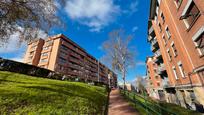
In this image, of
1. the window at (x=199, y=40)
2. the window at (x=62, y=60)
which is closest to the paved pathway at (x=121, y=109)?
the window at (x=199, y=40)

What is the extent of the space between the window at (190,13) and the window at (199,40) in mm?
1092

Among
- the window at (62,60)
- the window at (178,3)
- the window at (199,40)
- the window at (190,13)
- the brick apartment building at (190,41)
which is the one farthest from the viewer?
the window at (62,60)

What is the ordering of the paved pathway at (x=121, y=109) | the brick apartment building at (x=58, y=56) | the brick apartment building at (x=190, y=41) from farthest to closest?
1. the brick apartment building at (x=58, y=56)
2. the brick apartment building at (x=190, y=41)
3. the paved pathway at (x=121, y=109)

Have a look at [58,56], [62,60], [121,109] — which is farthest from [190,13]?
[62,60]

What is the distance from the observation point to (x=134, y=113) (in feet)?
25.7

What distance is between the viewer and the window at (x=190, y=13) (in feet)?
30.7

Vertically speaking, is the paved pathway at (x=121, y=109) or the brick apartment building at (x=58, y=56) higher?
the brick apartment building at (x=58, y=56)

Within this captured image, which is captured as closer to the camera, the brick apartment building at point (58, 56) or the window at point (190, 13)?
the window at point (190, 13)

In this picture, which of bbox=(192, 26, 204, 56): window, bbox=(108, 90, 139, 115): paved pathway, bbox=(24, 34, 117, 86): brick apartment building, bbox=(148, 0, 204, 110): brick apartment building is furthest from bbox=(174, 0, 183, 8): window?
bbox=(24, 34, 117, 86): brick apartment building

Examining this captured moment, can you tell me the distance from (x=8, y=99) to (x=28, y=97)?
84 centimetres

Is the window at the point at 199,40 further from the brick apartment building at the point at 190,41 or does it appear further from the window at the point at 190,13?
the window at the point at 190,13

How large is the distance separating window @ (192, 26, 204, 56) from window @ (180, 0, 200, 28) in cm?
109

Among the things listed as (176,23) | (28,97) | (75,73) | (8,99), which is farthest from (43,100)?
(75,73)

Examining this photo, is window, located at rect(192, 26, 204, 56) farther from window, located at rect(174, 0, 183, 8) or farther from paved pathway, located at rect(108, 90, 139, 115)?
paved pathway, located at rect(108, 90, 139, 115)
